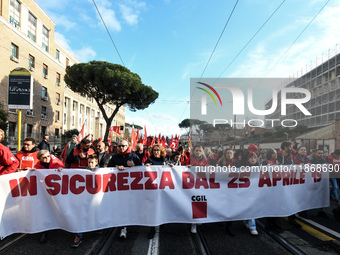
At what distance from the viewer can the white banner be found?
11.4ft

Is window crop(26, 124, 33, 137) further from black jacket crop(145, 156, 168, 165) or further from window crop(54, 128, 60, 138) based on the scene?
black jacket crop(145, 156, 168, 165)

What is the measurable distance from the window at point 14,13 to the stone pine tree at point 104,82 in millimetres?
8323

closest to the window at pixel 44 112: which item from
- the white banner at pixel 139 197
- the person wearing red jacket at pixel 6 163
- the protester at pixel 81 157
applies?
the protester at pixel 81 157

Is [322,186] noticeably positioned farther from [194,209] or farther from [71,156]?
[71,156]

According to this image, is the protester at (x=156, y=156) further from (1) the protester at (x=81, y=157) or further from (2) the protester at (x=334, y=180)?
(2) the protester at (x=334, y=180)

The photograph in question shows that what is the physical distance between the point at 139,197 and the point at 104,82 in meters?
28.7

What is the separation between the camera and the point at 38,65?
27.5 meters

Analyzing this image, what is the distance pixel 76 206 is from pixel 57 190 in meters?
0.41

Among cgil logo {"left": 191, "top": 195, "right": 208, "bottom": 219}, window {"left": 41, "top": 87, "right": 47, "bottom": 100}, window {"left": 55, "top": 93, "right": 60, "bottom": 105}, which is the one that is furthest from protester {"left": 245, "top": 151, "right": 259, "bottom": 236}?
window {"left": 55, "top": 93, "right": 60, "bottom": 105}

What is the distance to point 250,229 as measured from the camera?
3764 mm

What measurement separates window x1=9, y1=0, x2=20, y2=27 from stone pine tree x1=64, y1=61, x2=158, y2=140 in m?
8.32

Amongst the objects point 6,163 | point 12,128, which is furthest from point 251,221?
point 12,128

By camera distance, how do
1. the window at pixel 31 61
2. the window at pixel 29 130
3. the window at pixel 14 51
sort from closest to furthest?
the window at pixel 14 51
the window at pixel 29 130
the window at pixel 31 61

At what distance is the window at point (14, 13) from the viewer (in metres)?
22.5
